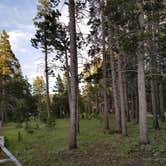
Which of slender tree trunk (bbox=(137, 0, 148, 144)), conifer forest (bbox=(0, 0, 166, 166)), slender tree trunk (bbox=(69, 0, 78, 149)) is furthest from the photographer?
slender tree trunk (bbox=(69, 0, 78, 149))

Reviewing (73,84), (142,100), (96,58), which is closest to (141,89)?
(142,100)

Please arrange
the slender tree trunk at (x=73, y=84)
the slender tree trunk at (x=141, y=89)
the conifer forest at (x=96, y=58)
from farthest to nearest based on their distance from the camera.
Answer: the slender tree trunk at (x=73, y=84) < the slender tree trunk at (x=141, y=89) < the conifer forest at (x=96, y=58)

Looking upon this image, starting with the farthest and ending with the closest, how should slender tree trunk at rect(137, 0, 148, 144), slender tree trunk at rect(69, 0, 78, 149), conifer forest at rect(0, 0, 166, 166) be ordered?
slender tree trunk at rect(69, 0, 78, 149) → slender tree trunk at rect(137, 0, 148, 144) → conifer forest at rect(0, 0, 166, 166)

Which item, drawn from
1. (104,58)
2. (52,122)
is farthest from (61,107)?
(104,58)

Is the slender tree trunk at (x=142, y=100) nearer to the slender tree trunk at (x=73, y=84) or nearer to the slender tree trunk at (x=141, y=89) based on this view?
the slender tree trunk at (x=141, y=89)

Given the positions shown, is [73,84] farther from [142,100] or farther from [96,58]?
[96,58]

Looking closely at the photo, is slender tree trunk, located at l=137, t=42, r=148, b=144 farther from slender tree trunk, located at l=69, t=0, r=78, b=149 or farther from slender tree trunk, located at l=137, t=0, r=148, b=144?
slender tree trunk, located at l=69, t=0, r=78, b=149

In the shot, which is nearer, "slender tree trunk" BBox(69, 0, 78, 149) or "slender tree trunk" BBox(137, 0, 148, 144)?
"slender tree trunk" BBox(137, 0, 148, 144)

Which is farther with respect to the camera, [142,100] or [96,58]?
[96,58]

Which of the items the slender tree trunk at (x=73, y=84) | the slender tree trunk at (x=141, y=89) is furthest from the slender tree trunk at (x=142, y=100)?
the slender tree trunk at (x=73, y=84)

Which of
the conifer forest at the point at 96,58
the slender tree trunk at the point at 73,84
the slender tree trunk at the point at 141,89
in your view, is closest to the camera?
the conifer forest at the point at 96,58

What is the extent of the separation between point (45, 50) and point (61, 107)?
82.2 ft

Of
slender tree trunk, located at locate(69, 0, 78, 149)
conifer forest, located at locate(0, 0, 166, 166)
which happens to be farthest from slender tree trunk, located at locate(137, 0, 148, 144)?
slender tree trunk, located at locate(69, 0, 78, 149)

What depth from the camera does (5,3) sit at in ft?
52.5
